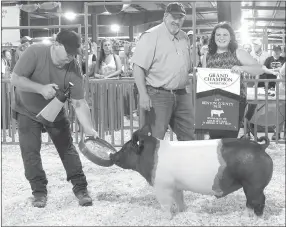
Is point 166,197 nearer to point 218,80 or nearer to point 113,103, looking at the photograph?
point 218,80

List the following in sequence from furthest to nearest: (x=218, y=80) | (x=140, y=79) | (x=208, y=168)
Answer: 1. (x=218, y=80)
2. (x=140, y=79)
3. (x=208, y=168)

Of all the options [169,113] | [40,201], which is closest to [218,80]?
[169,113]

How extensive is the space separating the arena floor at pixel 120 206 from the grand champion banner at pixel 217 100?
652mm

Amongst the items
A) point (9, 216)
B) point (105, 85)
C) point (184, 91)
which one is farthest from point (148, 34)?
point (105, 85)

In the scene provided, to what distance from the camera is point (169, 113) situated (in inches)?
150

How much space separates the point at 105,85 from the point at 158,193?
141 inches

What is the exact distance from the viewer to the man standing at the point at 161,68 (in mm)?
3715

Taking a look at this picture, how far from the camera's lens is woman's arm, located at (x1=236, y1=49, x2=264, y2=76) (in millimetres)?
3745

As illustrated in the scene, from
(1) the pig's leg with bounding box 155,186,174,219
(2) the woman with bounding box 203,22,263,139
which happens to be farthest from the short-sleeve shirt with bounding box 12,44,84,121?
(2) the woman with bounding box 203,22,263,139

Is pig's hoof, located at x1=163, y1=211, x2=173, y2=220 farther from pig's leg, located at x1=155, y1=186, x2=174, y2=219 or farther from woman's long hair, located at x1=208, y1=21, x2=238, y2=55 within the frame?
woman's long hair, located at x1=208, y1=21, x2=238, y2=55

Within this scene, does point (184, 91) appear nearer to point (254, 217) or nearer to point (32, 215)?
point (254, 217)

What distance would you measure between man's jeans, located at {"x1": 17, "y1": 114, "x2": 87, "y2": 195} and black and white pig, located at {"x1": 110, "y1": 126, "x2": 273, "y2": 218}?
2.78 feet

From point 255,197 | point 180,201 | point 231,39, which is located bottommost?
point 180,201

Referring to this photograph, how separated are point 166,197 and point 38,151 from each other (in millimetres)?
1220
